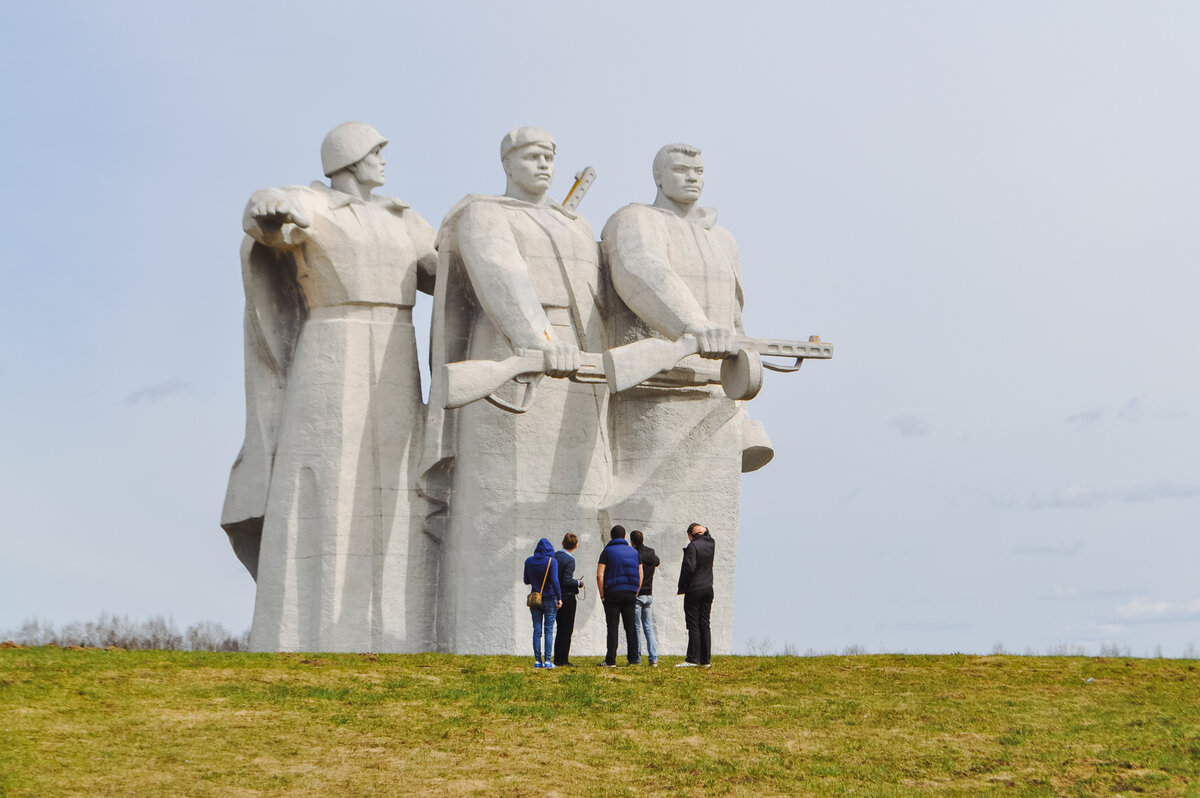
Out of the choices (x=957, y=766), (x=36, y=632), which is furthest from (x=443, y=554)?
(x=957, y=766)

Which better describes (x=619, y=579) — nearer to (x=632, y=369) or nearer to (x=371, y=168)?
(x=632, y=369)

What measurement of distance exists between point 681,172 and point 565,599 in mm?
6011

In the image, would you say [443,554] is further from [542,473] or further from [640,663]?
[640,663]

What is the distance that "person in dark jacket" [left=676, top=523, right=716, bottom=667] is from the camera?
14.1 meters

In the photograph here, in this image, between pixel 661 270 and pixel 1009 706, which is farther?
pixel 661 270

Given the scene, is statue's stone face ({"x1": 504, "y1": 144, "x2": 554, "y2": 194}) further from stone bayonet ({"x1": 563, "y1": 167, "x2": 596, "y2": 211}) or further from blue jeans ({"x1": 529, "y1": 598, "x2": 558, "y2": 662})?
blue jeans ({"x1": 529, "y1": 598, "x2": 558, "y2": 662})

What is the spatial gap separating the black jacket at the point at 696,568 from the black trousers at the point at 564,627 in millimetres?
901

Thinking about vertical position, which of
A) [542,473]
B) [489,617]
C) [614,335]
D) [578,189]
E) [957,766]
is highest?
[578,189]

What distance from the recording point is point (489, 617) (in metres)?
17.5

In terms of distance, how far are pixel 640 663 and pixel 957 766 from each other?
12.4ft

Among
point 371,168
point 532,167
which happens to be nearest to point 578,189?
point 532,167

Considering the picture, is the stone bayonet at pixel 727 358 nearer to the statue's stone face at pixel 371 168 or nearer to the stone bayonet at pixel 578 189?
the stone bayonet at pixel 578 189

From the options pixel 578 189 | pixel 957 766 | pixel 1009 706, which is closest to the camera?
pixel 957 766

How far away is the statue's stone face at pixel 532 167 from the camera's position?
18250 millimetres
